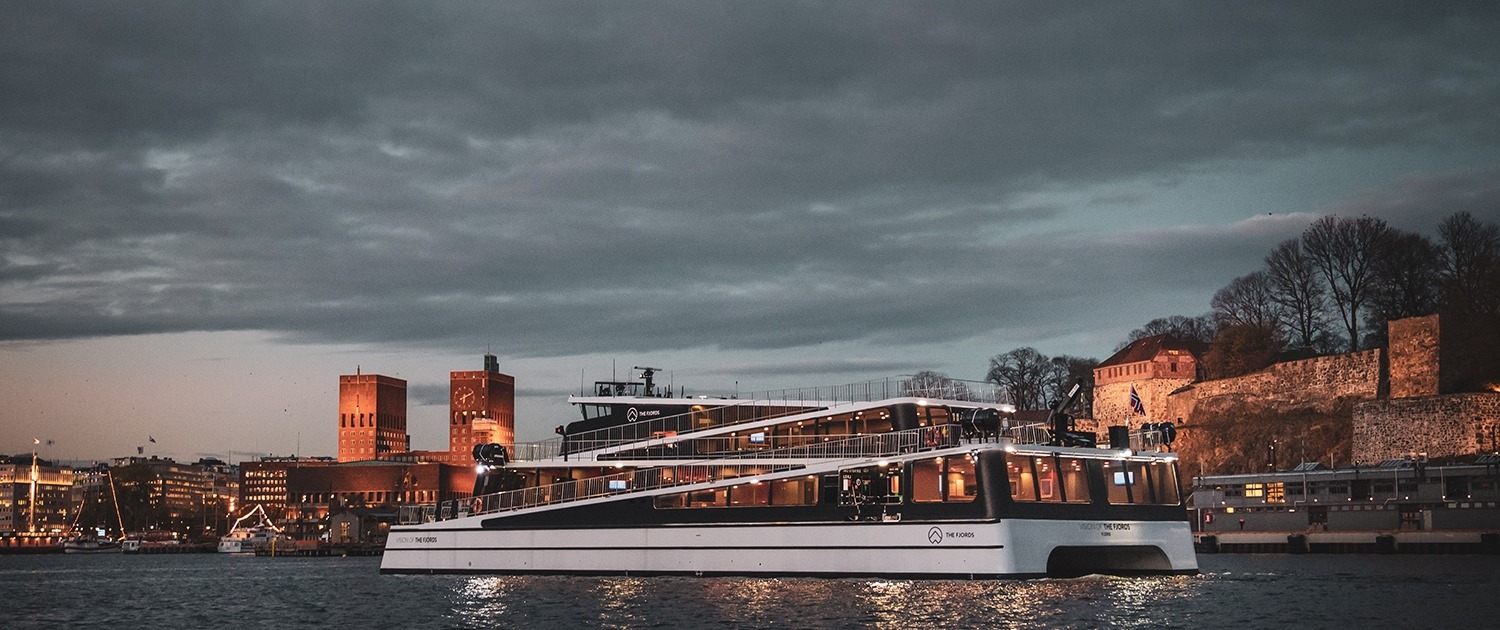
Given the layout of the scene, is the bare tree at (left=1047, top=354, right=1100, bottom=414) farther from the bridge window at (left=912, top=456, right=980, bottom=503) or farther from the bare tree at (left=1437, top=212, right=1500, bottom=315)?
the bridge window at (left=912, top=456, right=980, bottom=503)

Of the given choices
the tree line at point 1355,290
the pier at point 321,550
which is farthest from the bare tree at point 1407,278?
the pier at point 321,550

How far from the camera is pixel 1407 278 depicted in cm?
7825

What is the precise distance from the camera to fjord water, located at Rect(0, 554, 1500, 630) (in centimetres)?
2631

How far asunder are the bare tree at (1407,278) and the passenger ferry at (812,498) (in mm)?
49169

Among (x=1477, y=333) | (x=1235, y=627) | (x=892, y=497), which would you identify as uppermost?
(x=1477, y=333)

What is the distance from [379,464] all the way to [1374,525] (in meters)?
106

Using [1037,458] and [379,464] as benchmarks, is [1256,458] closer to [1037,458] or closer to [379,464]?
[1037,458]

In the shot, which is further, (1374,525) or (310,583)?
(1374,525)

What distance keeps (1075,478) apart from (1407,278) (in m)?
53.5

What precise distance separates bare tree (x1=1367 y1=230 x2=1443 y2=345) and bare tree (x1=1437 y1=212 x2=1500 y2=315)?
865 mm

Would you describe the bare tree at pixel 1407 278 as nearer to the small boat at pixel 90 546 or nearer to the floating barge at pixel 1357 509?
the floating barge at pixel 1357 509

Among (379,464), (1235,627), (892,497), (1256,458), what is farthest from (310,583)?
(379,464)

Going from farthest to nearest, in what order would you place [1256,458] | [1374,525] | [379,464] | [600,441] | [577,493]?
[379,464], [1256,458], [1374,525], [600,441], [577,493]

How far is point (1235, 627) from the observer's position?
25.1 metres
